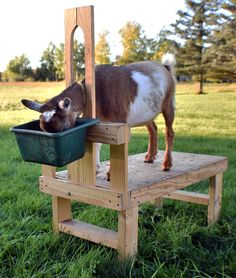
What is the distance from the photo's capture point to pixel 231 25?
24.9 m

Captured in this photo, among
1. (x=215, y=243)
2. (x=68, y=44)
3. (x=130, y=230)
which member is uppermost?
(x=68, y=44)

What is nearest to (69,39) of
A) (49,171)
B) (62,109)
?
(62,109)

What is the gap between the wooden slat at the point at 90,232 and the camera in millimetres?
2836

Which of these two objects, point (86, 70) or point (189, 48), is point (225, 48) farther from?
point (86, 70)

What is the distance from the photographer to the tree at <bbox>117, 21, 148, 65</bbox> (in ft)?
83.6

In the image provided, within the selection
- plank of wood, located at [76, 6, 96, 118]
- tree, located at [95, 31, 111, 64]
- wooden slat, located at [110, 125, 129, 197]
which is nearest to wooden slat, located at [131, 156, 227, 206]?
wooden slat, located at [110, 125, 129, 197]

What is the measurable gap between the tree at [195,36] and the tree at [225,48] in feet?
3.68

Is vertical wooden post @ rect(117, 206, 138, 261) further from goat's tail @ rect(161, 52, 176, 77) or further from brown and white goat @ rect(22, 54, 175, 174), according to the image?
goat's tail @ rect(161, 52, 176, 77)

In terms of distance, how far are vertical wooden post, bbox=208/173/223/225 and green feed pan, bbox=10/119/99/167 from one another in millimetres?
1667

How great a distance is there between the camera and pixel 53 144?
7.54ft

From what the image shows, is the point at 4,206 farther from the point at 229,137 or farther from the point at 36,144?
the point at 229,137

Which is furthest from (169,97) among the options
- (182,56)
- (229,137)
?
(182,56)

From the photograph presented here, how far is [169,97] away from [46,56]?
46.4 ft

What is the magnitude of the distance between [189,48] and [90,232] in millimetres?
29682
